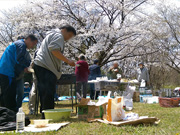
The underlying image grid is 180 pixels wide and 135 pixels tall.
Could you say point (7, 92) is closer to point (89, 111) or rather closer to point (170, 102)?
point (89, 111)

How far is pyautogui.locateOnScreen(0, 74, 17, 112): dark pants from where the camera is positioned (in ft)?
11.2

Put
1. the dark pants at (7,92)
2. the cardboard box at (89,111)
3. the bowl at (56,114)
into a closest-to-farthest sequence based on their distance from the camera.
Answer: the bowl at (56,114), the cardboard box at (89,111), the dark pants at (7,92)

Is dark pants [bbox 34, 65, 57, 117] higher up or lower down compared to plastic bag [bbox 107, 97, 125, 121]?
higher up

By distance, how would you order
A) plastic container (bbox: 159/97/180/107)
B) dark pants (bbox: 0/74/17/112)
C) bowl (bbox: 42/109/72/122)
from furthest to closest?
1. plastic container (bbox: 159/97/180/107)
2. dark pants (bbox: 0/74/17/112)
3. bowl (bbox: 42/109/72/122)

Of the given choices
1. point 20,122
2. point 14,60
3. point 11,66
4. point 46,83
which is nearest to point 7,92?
point 11,66

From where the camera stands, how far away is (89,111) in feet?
10.5

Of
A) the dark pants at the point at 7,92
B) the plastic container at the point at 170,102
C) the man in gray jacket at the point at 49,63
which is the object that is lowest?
the plastic container at the point at 170,102

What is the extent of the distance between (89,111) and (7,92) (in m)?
1.54

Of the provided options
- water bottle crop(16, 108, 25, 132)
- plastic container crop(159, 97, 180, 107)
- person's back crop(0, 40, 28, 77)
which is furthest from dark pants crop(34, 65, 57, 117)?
plastic container crop(159, 97, 180, 107)

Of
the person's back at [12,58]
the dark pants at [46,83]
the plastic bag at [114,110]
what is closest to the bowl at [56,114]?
the dark pants at [46,83]

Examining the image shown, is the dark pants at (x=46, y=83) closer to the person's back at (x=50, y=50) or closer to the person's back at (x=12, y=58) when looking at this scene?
the person's back at (x=50, y=50)

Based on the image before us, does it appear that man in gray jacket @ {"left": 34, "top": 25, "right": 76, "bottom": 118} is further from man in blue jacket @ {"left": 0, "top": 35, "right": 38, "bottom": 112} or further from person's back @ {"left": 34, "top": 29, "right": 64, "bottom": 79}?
man in blue jacket @ {"left": 0, "top": 35, "right": 38, "bottom": 112}

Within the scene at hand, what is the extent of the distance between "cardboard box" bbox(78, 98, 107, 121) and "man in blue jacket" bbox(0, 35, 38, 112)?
52.8 inches

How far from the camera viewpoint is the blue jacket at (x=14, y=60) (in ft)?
11.2
